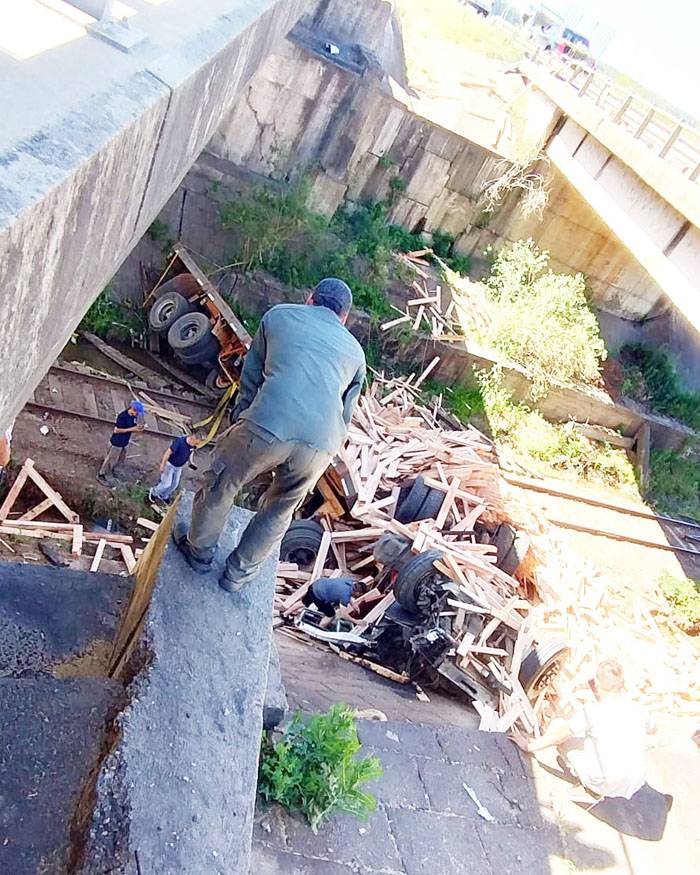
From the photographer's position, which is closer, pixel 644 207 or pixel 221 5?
pixel 221 5

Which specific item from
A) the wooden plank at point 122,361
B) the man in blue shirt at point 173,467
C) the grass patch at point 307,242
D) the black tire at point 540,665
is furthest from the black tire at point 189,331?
the black tire at point 540,665

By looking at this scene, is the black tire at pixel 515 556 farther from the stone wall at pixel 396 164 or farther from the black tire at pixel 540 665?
the stone wall at pixel 396 164

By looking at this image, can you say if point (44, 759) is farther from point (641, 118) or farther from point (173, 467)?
point (641, 118)

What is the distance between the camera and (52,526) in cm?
796

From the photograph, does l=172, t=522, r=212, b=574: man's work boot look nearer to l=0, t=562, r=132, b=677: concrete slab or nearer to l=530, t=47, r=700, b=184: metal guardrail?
l=0, t=562, r=132, b=677: concrete slab

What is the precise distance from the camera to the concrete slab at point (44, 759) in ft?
8.86

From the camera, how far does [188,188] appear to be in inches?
532

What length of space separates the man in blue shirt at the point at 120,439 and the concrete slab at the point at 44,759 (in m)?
6.49

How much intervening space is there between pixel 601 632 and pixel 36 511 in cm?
734

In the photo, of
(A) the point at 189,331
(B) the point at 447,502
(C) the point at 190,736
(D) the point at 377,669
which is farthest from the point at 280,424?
(A) the point at 189,331

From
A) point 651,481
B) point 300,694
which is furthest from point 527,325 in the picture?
point 300,694

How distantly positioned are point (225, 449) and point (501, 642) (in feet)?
19.0

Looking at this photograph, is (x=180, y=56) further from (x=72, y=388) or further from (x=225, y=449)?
(x=72, y=388)

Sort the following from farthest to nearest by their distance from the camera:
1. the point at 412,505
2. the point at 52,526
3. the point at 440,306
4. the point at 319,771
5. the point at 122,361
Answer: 1. the point at 440,306
2. the point at 122,361
3. the point at 412,505
4. the point at 52,526
5. the point at 319,771
